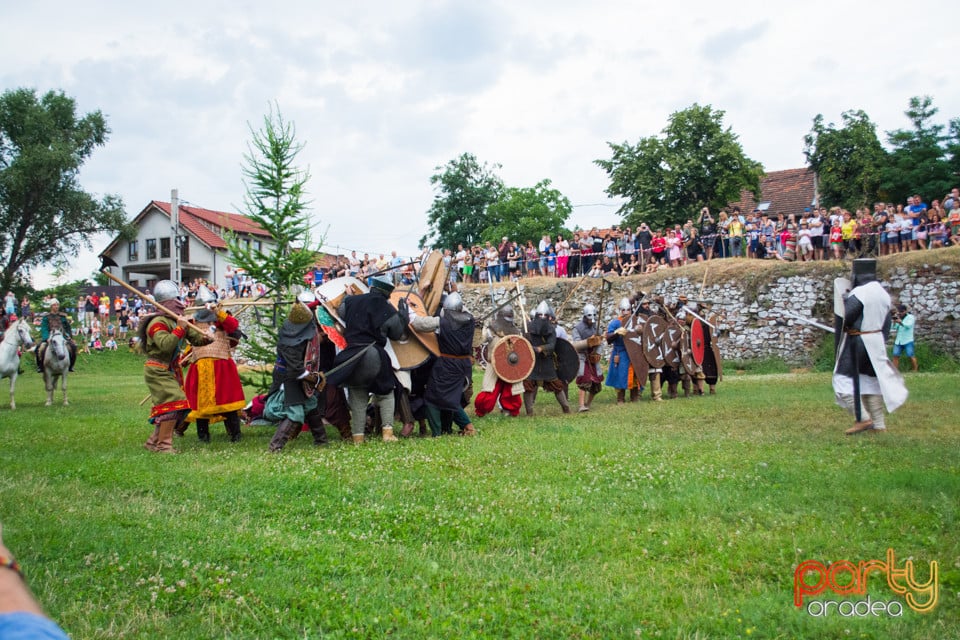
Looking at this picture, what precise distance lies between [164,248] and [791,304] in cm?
4443

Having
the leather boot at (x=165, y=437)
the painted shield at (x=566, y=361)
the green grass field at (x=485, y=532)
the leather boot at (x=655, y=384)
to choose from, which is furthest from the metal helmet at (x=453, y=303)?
the leather boot at (x=655, y=384)

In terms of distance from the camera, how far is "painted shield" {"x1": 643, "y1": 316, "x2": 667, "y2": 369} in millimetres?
13922

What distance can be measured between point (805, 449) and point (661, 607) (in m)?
4.84

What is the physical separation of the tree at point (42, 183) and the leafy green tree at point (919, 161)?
39840mm

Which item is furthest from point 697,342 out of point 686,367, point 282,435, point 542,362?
point 282,435

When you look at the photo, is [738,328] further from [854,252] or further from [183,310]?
[183,310]

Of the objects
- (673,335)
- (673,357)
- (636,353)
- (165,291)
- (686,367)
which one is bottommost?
(686,367)

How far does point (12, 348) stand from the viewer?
1473 cm

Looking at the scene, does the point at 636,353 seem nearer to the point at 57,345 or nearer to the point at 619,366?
the point at 619,366

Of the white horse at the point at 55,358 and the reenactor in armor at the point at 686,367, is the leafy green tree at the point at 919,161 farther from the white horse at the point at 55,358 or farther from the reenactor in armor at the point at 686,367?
the white horse at the point at 55,358

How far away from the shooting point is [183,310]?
31.8ft

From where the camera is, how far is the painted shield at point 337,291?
1015cm

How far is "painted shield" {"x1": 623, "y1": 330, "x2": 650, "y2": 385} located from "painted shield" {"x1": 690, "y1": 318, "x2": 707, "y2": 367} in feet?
5.11

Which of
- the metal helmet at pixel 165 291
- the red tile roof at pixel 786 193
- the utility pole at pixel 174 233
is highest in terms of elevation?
the red tile roof at pixel 786 193
